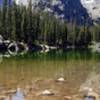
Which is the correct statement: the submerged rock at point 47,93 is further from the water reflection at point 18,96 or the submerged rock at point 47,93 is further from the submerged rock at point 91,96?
the submerged rock at point 91,96

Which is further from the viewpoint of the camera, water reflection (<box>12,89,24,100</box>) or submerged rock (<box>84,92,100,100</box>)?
submerged rock (<box>84,92,100,100</box>)

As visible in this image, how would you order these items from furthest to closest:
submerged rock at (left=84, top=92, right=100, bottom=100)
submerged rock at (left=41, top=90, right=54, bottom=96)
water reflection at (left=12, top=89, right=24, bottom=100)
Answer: submerged rock at (left=41, top=90, right=54, bottom=96) → submerged rock at (left=84, top=92, right=100, bottom=100) → water reflection at (left=12, top=89, right=24, bottom=100)

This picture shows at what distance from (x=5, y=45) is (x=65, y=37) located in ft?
158

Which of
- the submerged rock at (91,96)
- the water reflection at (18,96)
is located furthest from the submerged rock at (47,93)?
the submerged rock at (91,96)

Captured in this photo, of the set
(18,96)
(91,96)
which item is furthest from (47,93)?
(91,96)

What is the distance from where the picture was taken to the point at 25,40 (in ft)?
383

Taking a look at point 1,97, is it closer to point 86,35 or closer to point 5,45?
point 5,45

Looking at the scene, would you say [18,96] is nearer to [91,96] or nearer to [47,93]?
[47,93]

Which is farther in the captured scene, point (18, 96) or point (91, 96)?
point (91, 96)

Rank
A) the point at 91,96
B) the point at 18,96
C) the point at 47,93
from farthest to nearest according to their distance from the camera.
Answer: the point at 47,93
the point at 91,96
the point at 18,96

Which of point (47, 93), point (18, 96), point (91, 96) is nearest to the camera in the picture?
point (18, 96)

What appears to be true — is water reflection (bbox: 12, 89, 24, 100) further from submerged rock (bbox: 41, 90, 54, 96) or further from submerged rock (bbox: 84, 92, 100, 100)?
submerged rock (bbox: 84, 92, 100, 100)

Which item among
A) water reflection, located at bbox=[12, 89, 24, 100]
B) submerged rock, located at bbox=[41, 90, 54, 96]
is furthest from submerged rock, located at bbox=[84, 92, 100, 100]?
water reflection, located at bbox=[12, 89, 24, 100]

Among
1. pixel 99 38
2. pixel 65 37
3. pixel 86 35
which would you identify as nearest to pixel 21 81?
pixel 65 37
